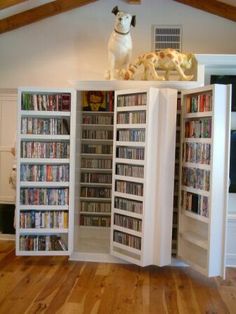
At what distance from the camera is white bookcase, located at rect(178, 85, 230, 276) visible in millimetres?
3176

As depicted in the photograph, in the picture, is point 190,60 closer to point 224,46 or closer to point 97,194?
point 224,46

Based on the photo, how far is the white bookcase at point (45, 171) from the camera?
3.78 m

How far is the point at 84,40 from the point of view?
453 centimetres

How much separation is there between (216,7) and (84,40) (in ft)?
5.64

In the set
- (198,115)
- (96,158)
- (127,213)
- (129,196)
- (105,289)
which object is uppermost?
(198,115)

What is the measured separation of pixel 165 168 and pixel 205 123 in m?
0.60

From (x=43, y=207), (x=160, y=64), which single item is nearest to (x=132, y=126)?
(x=160, y=64)

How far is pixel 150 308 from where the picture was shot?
282cm

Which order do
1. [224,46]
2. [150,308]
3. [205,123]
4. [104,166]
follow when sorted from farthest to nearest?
1. [104,166]
2. [224,46]
3. [205,123]
4. [150,308]

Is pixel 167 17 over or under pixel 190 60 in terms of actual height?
over

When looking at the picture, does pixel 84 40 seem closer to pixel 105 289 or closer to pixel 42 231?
pixel 42 231

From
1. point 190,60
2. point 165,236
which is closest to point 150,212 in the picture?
point 165,236

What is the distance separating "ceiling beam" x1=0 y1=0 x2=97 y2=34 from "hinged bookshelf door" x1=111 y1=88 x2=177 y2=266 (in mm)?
1574

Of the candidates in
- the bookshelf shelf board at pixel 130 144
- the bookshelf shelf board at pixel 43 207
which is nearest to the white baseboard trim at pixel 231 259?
the bookshelf shelf board at pixel 130 144
